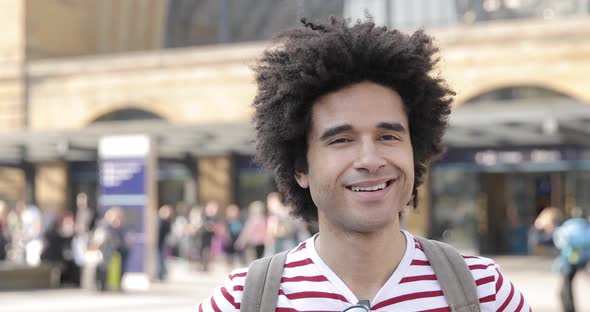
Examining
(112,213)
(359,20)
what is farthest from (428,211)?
(359,20)

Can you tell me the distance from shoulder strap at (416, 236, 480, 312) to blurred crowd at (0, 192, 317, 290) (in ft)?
34.0

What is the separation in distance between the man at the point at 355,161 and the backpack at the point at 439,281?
0.03 metres

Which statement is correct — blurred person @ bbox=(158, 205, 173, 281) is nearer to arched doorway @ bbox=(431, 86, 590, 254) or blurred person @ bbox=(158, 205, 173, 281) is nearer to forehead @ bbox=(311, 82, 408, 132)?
arched doorway @ bbox=(431, 86, 590, 254)

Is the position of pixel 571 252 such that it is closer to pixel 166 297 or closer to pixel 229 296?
pixel 166 297

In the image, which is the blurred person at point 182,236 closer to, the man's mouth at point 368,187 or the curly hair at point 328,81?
the curly hair at point 328,81

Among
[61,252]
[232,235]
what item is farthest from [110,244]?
[232,235]

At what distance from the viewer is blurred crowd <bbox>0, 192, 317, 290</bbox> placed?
56.1 feet

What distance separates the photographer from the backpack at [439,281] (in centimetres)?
233

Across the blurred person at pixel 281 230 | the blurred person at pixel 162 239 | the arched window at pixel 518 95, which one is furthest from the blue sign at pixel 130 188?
the arched window at pixel 518 95

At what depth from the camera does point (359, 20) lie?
2.60 m

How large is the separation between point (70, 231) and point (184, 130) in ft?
21.3

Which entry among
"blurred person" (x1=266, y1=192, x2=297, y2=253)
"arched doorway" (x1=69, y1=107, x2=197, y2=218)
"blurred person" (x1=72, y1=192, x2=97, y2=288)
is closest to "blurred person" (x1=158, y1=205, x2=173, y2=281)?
"blurred person" (x1=72, y1=192, x2=97, y2=288)

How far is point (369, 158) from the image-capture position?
7.64ft

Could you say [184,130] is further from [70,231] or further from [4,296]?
[4,296]
